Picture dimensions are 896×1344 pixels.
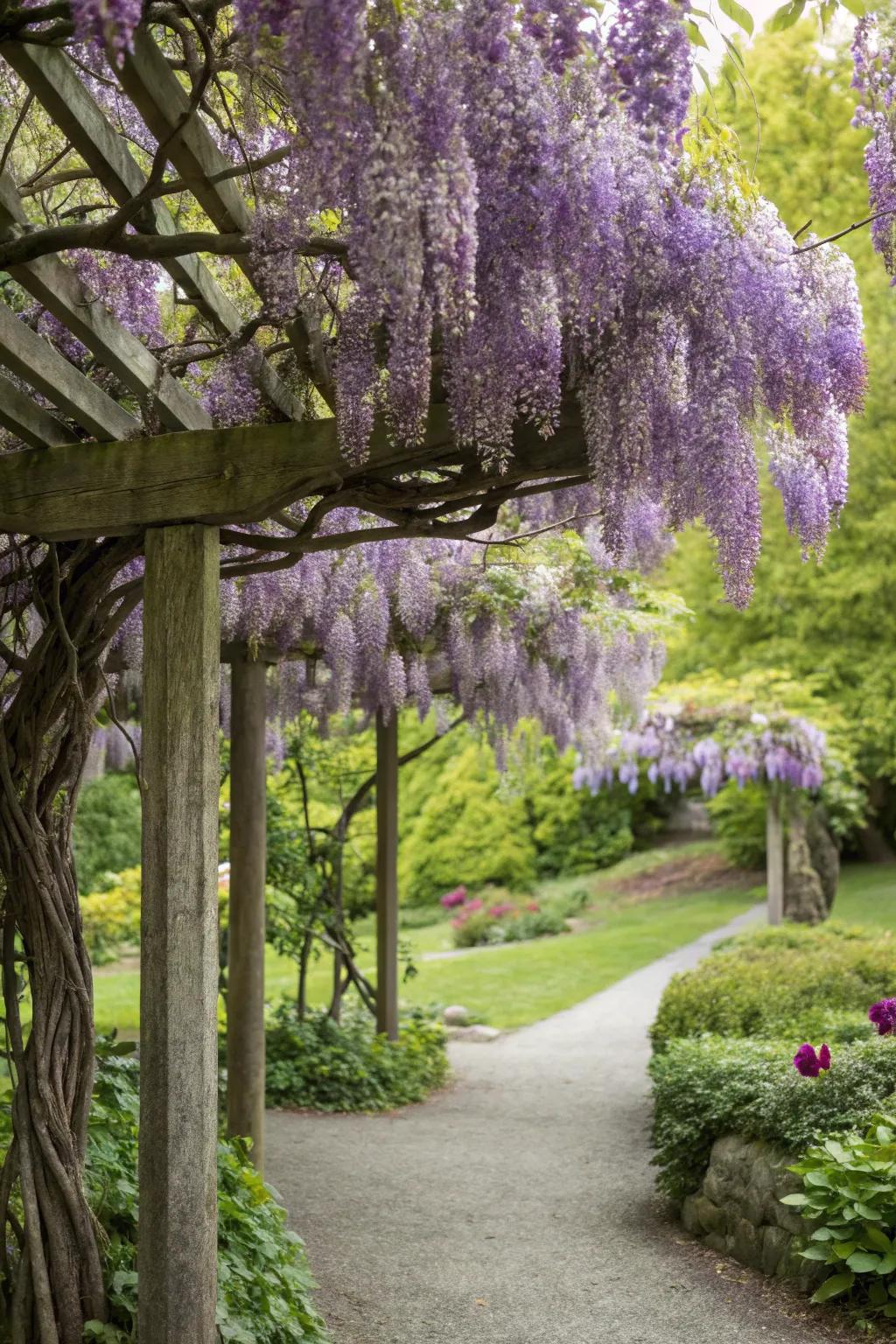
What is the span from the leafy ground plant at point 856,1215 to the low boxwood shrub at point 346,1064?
12.2 ft

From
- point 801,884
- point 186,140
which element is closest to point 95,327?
point 186,140

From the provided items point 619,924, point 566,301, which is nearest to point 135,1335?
point 566,301

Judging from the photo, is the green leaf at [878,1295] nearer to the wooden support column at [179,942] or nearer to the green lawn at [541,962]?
the wooden support column at [179,942]

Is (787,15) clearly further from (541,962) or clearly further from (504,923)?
(504,923)

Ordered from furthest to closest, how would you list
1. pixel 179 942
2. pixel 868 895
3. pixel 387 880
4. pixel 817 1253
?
pixel 868 895
pixel 387 880
pixel 817 1253
pixel 179 942

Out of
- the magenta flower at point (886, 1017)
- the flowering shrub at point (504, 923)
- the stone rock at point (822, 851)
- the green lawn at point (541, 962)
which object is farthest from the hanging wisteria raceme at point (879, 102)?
the flowering shrub at point (504, 923)

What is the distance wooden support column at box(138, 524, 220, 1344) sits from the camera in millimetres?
2572

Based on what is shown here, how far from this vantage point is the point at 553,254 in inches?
93.6

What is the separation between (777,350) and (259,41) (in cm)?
120

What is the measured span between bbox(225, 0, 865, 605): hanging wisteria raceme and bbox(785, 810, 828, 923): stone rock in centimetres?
908

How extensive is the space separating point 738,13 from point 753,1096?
11.2ft

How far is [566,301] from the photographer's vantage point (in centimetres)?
243

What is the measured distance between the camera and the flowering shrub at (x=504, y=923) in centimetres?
1458

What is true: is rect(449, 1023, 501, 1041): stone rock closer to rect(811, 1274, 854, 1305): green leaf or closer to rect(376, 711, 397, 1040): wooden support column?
rect(376, 711, 397, 1040): wooden support column
